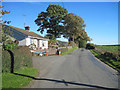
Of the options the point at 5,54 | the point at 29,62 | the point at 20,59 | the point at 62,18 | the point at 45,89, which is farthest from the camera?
the point at 62,18

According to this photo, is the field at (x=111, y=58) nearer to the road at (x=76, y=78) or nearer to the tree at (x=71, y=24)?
the road at (x=76, y=78)

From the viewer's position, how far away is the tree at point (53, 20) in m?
46.6

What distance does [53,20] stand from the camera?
46.9 meters

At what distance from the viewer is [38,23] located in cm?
5050

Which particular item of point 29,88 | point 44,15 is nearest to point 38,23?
point 44,15

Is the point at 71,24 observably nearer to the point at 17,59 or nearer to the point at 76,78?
the point at 17,59

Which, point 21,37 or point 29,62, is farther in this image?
point 21,37

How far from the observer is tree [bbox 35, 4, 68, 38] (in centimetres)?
4656

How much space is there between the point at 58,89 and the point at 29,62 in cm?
562

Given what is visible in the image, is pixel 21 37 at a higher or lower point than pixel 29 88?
higher

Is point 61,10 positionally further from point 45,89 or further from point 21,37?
point 45,89

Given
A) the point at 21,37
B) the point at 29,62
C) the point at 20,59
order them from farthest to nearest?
the point at 21,37
the point at 29,62
the point at 20,59

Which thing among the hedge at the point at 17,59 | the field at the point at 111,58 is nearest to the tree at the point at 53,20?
the field at the point at 111,58

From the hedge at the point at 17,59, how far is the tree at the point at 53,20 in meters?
36.5
